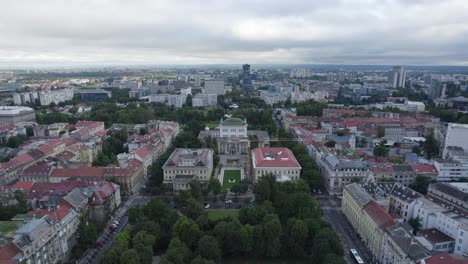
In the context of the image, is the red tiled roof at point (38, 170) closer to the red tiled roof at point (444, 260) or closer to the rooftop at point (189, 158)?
the rooftop at point (189, 158)

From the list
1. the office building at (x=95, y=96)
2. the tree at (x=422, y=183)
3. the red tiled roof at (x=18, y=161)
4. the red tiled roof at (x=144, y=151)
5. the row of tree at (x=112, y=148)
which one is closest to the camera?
the tree at (x=422, y=183)

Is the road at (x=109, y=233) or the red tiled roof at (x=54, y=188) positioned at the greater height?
the red tiled roof at (x=54, y=188)

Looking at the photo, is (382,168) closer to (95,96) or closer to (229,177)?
(229,177)

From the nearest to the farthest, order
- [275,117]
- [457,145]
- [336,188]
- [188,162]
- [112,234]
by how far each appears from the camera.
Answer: [112,234] < [336,188] < [188,162] < [457,145] < [275,117]

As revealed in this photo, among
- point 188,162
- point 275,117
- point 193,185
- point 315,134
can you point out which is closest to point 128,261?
point 193,185

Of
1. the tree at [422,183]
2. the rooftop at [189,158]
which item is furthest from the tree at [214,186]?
the tree at [422,183]

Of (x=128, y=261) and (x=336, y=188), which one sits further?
(x=336, y=188)

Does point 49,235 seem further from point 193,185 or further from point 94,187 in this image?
point 193,185
